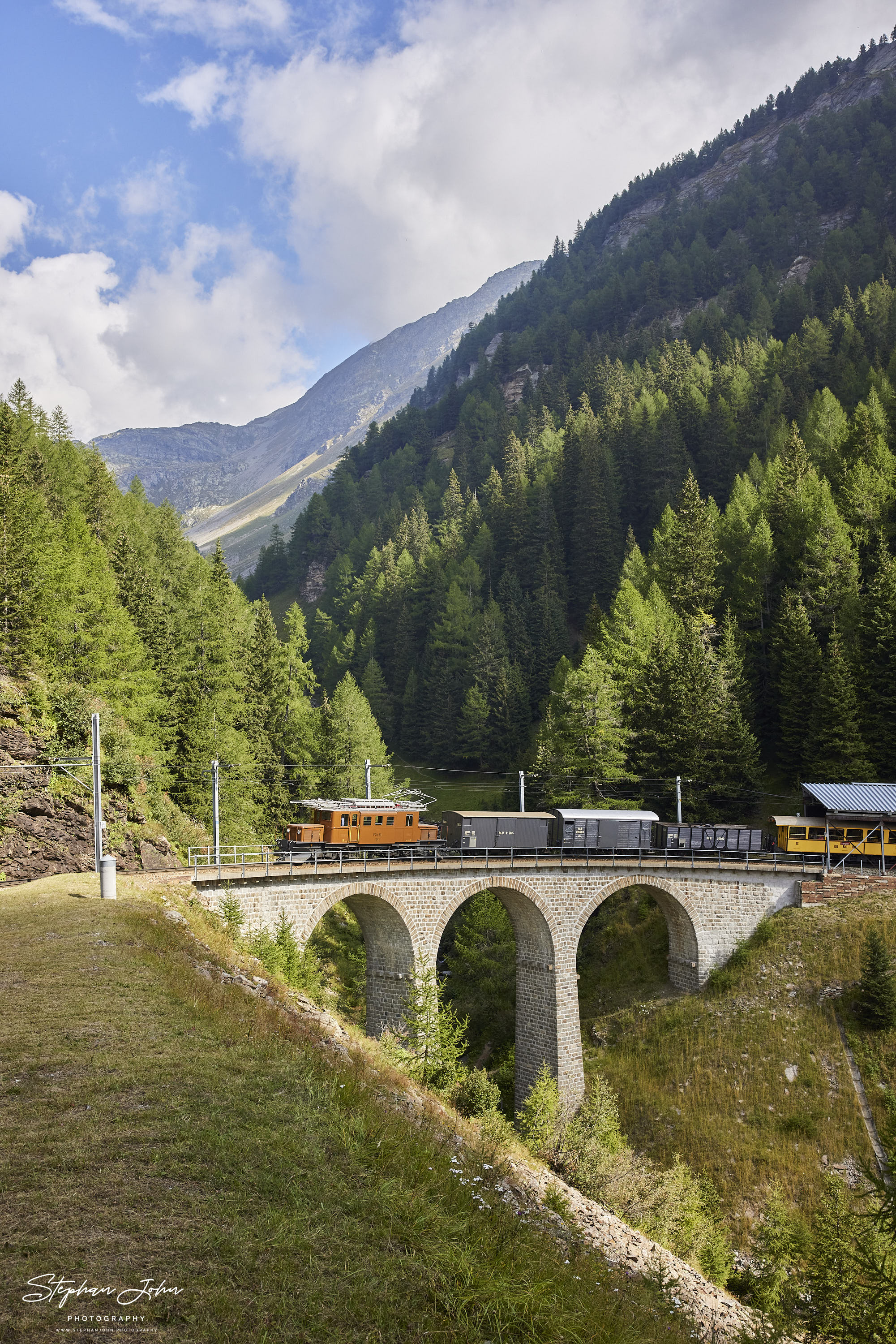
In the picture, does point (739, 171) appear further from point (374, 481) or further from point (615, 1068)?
point (615, 1068)

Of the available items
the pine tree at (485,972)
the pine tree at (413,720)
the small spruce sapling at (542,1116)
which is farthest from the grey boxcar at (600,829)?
the pine tree at (413,720)

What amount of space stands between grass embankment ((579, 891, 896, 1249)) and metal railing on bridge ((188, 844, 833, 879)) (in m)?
3.65

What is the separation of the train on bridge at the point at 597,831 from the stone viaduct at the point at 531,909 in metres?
1.68

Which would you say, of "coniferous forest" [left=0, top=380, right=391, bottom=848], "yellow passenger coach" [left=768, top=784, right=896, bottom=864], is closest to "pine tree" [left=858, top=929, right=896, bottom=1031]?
"yellow passenger coach" [left=768, top=784, right=896, bottom=864]

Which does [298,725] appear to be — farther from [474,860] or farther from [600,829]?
[474,860]

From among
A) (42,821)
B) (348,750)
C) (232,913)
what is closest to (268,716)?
(348,750)

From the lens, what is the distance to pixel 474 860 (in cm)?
3669

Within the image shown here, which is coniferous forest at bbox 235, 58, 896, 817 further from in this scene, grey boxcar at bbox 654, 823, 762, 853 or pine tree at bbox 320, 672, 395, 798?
pine tree at bbox 320, 672, 395, 798

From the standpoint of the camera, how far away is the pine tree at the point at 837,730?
5206 cm

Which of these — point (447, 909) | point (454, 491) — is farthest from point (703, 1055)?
point (454, 491)

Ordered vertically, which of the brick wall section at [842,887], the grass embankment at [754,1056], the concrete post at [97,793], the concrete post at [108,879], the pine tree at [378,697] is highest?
the pine tree at [378,697]

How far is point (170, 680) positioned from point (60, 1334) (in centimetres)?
4677

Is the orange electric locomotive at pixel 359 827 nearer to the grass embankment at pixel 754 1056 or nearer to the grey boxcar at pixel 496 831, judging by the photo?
the grey boxcar at pixel 496 831

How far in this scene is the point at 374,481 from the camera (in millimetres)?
163375
